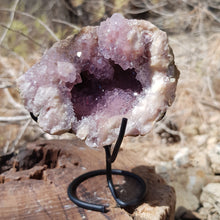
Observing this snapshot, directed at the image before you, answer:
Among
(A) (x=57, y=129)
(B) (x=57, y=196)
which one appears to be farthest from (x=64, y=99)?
(B) (x=57, y=196)

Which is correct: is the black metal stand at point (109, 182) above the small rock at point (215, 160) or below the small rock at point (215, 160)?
above

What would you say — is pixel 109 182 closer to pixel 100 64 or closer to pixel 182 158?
pixel 100 64

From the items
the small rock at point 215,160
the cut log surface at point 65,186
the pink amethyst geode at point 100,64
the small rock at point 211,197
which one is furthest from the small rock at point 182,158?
the pink amethyst geode at point 100,64

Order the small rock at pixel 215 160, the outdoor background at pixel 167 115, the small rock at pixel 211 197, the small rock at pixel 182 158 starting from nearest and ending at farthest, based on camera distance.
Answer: the small rock at pixel 211 197
the small rock at pixel 215 160
the outdoor background at pixel 167 115
the small rock at pixel 182 158

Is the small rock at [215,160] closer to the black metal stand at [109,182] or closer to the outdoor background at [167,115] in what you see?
the outdoor background at [167,115]

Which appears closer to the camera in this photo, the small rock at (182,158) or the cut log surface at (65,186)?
the cut log surface at (65,186)

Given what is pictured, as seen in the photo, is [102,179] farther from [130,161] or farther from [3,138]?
[3,138]
